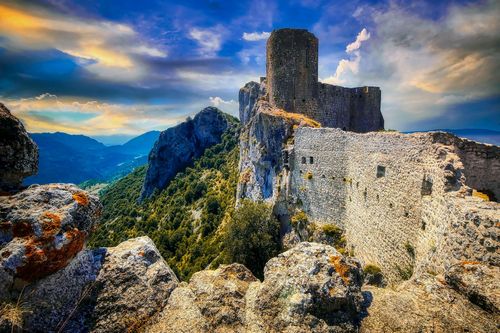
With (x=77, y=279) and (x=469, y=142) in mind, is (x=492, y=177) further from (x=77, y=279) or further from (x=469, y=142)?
(x=77, y=279)

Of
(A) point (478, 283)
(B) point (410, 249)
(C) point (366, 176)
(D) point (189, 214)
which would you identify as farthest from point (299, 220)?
(D) point (189, 214)

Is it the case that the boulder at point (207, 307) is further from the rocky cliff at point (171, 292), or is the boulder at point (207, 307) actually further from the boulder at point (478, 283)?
the boulder at point (478, 283)

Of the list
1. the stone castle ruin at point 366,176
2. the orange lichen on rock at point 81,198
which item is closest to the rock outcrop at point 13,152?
the orange lichen on rock at point 81,198

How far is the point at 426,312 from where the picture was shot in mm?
5270

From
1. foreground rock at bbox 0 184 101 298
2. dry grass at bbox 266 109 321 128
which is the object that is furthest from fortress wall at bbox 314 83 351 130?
foreground rock at bbox 0 184 101 298

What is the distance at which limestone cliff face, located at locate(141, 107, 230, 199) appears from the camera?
10888 cm

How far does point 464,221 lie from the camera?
7.31 metres

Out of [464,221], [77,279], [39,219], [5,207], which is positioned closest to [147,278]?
[77,279]

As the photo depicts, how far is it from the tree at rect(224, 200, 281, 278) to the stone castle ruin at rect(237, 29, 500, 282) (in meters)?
1.64

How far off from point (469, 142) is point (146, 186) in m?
111

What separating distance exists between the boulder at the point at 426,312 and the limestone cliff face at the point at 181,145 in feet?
348

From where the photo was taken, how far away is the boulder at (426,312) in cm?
492

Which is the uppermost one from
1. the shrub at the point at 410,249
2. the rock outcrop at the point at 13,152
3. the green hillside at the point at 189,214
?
the rock outcrop at the point at 13,152

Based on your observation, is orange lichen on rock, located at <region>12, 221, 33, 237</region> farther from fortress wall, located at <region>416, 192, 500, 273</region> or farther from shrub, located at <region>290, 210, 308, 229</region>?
shrub, located at <region>290, 210, 308, 229</region>
